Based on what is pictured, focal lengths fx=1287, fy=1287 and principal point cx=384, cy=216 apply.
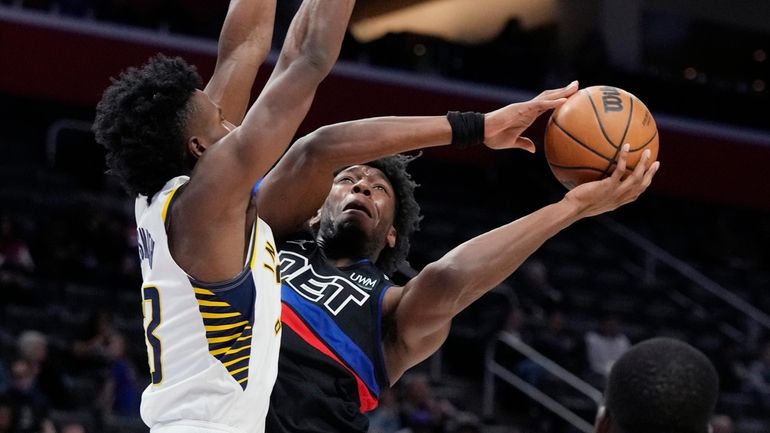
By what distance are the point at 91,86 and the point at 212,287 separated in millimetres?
13515

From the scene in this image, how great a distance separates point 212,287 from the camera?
3688 millimetres

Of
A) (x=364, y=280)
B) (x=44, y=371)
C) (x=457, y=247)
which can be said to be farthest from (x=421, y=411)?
(x=457, y=247)

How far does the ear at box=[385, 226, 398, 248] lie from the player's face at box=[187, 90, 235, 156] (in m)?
1.36

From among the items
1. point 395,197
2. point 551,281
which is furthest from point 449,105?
point 395,197

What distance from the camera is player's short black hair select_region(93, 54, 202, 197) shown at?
3721 mm

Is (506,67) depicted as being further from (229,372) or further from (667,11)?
(229,372)

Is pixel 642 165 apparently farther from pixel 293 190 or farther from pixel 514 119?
pixel 293 190

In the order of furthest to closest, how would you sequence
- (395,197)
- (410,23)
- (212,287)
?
(410,23), (395,197), (212,287)

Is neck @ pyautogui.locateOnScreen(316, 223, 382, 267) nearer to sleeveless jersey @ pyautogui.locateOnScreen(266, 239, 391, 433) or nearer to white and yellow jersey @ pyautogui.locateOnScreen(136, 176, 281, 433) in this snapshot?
sleeveless jersey @ pyautogui.locateOnScreen(266, 239, 391, 433)

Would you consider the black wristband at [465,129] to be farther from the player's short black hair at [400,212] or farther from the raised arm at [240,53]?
the player's short black hair at [400,212]

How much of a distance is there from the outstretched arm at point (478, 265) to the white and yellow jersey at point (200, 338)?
77cm

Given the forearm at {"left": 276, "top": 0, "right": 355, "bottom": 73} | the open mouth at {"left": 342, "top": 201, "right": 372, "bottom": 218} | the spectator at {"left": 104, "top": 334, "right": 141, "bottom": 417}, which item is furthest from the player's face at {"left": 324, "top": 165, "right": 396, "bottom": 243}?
the spectator at {"left": 104, "top": 334, "right": 141, "bottom": 417}

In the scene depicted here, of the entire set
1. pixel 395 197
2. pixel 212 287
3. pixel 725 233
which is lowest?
pixel 725 233

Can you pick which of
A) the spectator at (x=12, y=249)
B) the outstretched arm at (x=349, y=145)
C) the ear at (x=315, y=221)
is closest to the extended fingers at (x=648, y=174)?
the outstretched arm at (x=349, y=145)
